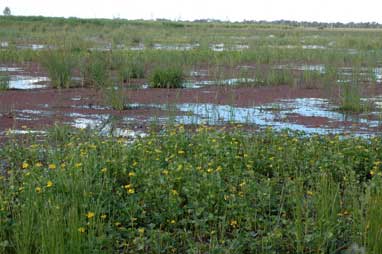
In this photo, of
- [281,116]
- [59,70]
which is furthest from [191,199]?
[59,70]

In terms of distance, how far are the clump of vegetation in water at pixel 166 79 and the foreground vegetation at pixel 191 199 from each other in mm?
8740

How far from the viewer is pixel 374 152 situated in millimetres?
9281

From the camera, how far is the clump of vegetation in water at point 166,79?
1825cm

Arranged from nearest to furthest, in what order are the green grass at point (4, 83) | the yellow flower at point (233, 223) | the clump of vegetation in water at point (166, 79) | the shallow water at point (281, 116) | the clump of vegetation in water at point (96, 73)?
the yellow flower at point (233, 223)
the shallow water at point (281, 116)
the clump of vegetation in water at point (96, 73)
the green grass at point (4, 83)
the clump of vegetation in water at point (166, 79)

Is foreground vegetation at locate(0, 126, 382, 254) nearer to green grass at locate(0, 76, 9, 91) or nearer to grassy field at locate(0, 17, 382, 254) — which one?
grassy field at locate(0, 17, 382, 254)

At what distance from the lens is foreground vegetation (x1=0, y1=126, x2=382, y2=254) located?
595 cm

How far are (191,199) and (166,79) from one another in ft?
37.2

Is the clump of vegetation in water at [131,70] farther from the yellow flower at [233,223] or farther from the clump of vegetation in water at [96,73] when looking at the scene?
the yellow flower at [233,223]

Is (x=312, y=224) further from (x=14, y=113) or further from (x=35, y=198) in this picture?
(x=14, y=113)

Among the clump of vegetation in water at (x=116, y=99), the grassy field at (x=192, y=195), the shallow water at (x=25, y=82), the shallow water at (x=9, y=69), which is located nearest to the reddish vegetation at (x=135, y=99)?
the clump of vegetation in water at (x=116, y=99)

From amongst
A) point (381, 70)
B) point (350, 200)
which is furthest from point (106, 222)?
point (381, 70)

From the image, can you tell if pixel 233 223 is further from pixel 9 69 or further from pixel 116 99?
pixel 9 69

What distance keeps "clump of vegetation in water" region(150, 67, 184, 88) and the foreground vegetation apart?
8.74m

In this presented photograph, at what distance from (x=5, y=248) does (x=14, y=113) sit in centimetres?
804
